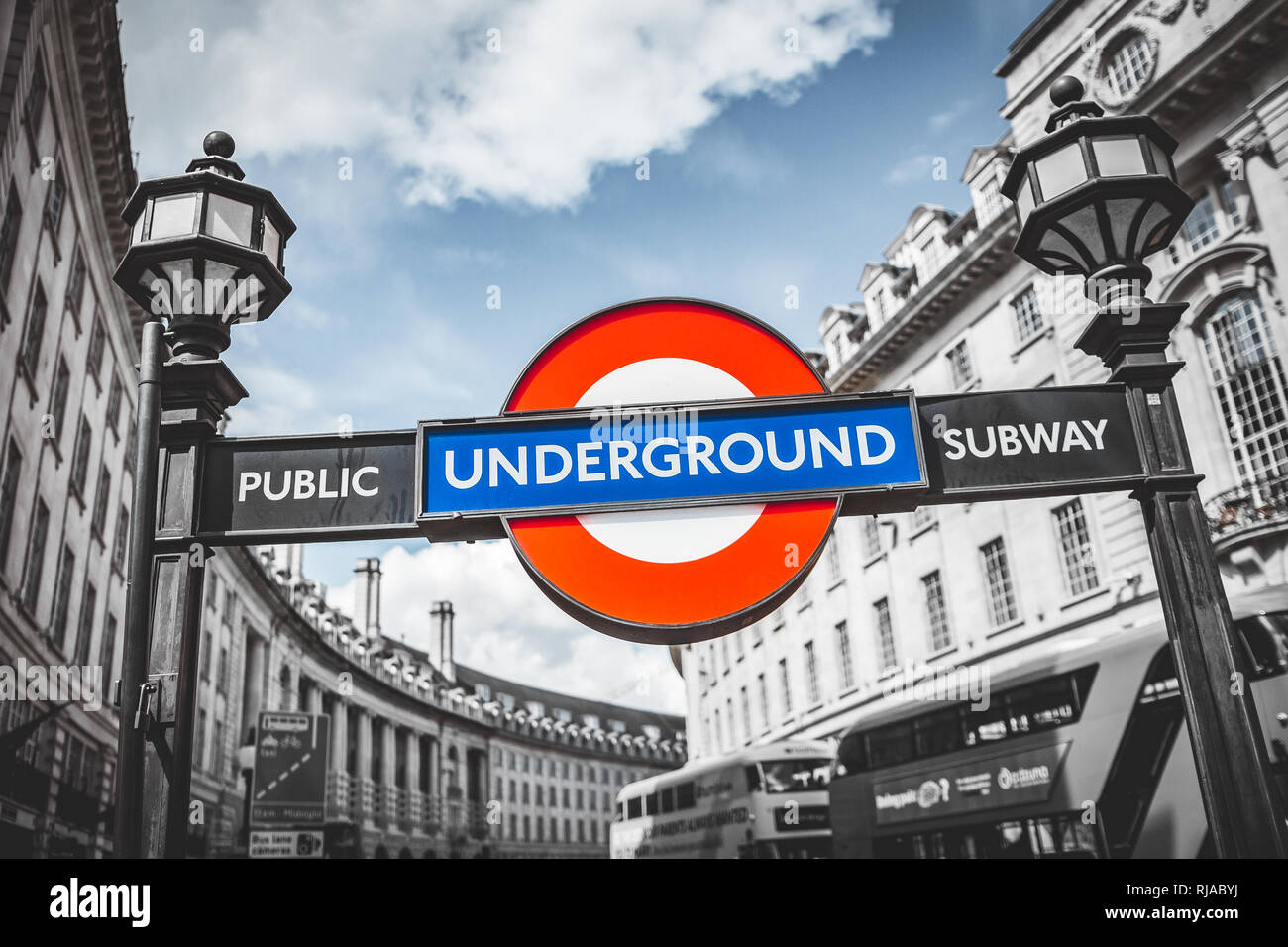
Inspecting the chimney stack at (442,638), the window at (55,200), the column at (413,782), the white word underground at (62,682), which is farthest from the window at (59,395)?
the chimney stack at (442,638)

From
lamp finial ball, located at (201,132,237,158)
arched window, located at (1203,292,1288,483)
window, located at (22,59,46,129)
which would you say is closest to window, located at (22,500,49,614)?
window, located at (22,59,46,129)

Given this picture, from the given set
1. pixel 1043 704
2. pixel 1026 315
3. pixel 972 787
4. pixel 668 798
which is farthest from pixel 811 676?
pixel 1043 704

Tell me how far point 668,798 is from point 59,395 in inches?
759

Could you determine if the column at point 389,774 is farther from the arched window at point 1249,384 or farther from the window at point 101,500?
the arched window at point 1249,384

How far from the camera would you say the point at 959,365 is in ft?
104

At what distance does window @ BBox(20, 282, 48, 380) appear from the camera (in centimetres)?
1950

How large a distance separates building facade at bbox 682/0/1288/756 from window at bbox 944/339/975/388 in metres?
0.07

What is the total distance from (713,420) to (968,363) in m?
30.0

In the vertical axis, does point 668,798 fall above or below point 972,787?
above

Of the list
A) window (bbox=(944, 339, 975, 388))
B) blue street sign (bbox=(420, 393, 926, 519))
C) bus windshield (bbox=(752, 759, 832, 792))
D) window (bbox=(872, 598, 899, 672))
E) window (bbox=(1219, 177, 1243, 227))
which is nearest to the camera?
blue street sign (bbox=(420, 393, 926, 519))

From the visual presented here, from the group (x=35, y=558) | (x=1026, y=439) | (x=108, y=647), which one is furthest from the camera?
(x=108, y=647)

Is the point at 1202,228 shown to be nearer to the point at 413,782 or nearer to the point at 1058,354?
the point at 1058,354

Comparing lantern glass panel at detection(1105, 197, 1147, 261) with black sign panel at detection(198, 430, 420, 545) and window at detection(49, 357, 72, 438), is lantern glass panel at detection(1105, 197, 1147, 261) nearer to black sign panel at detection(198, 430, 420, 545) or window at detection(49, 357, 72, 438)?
black sign panel at detection(198, 430, 420, 545)
